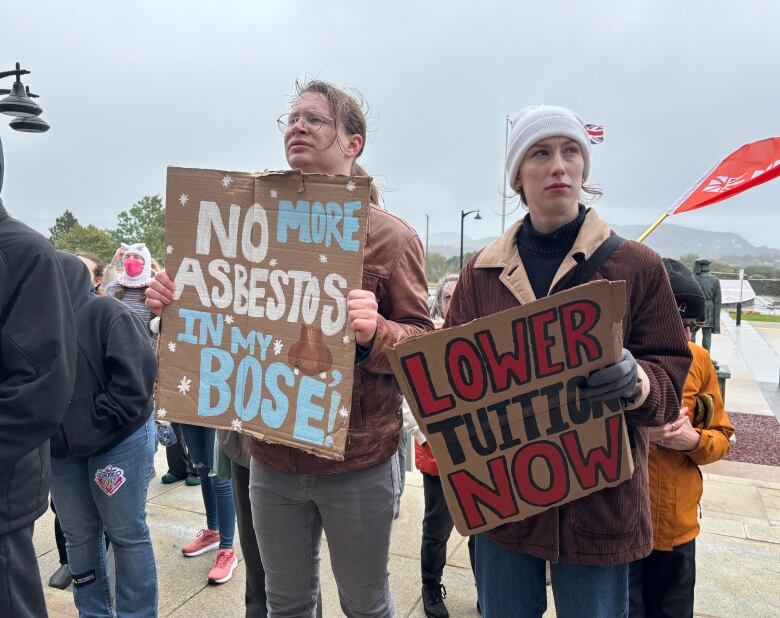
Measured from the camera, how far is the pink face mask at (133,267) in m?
4.48

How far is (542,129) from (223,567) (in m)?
2.84

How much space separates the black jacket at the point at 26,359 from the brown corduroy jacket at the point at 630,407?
132 cm

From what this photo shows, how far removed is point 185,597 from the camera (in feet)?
10.1

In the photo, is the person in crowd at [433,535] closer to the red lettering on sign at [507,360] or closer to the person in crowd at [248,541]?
the person in crowd at [248,541]

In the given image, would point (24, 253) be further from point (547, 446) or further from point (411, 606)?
point (411, 606)

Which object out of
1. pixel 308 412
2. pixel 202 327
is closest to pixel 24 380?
pixel 202 327

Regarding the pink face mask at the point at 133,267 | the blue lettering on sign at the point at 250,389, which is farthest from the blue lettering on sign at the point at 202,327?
the pink face mask at the point at 133,267

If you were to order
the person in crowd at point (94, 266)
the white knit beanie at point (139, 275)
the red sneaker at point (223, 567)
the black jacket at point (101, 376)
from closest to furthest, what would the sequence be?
the black jacket at point (101, 376) → the red sneaker at point (223, 567) → the person in crowd at point (94, 266) → the white knit beanie at point (139, 275)

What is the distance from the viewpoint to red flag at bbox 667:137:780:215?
5.51 m

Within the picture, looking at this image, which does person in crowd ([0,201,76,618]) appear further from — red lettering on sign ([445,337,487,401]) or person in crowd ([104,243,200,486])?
person in crowd ([104,243,200,486])

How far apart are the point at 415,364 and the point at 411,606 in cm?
212

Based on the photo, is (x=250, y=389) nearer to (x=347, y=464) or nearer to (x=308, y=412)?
(x=308, y=412)

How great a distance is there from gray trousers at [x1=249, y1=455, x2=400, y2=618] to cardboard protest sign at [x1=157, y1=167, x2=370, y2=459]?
208mm

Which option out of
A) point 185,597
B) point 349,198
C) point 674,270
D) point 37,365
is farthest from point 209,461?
point 674,270
